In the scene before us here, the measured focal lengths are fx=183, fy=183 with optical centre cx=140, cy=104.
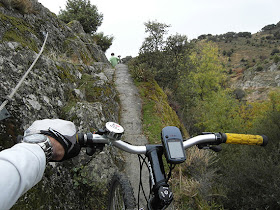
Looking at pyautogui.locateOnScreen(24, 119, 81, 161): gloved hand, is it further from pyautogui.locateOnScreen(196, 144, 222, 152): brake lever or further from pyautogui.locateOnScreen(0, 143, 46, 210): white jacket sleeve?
pyautogui.locateOnScreen(196, 144, 222, 152): brake lever

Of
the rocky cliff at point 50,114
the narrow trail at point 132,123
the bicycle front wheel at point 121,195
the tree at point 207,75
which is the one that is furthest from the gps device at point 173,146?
the tree at point 207,75

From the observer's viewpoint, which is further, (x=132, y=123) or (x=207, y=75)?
(x=207, y=75)

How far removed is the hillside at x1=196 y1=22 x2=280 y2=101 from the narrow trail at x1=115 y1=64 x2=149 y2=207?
85.5ft

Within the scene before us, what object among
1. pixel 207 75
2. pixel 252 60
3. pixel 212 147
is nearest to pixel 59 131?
pixel 212 147

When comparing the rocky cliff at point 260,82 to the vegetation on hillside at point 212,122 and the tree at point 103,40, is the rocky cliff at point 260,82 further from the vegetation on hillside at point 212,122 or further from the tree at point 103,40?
the tree at point 103,40

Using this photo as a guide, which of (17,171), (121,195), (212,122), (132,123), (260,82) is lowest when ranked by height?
(212,122)

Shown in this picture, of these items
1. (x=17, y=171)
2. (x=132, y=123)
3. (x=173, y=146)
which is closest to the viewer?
(x=17, y=171)

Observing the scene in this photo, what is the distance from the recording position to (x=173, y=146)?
54.2 inches

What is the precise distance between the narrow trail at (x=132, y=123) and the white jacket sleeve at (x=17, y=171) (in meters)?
3.41

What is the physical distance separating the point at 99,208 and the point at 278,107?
14008 mm

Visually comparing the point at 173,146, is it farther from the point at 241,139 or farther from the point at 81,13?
the point at 81,13

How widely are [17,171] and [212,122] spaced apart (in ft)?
63.5

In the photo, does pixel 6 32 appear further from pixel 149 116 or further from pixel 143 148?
pixel 149 116

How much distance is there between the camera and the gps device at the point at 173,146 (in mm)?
1320
